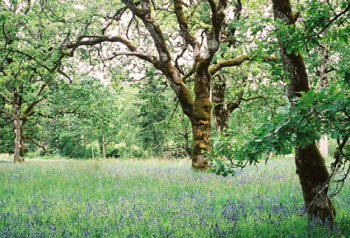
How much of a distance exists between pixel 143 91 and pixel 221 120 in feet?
17.7

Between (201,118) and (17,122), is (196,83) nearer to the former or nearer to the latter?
(201,118)

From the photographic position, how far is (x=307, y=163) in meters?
4.13

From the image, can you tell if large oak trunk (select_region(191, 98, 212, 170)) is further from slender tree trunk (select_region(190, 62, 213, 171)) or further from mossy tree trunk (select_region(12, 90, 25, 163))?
mossy tree trunk (select_region(12, 90, 25, 163))

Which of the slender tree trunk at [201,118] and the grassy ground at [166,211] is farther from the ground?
the slender tree trunk at [201,118]

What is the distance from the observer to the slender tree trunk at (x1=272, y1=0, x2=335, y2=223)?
4.10 meters

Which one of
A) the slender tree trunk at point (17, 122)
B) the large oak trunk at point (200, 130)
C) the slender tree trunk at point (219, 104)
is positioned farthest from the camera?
the slender tree trunk at point (17, 122)

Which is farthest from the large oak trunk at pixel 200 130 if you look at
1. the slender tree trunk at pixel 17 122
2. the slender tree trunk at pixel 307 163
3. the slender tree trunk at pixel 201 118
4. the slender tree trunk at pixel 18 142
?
the slender tree trunk at pixel 18 142

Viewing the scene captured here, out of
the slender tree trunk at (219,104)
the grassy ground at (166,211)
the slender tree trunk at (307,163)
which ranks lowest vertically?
the grassy ground at (166,211)

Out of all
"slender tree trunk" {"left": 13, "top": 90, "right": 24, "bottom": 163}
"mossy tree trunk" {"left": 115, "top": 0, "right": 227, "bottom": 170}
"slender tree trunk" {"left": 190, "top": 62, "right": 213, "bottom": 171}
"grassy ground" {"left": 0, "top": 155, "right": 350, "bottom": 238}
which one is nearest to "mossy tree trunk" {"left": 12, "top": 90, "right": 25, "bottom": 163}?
"slender tree trunk" {"left": 13, "top": 90, "right": 24, "bottom": 163}

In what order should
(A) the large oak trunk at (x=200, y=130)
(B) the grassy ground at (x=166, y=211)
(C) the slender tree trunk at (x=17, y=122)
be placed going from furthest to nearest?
(C) the slender tree trunk at (x=17, y=122), (A) the large oak trunk at (x=200, y=130), (B) the grassy ground at (x=166, y=211)

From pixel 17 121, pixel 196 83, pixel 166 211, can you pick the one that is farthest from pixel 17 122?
Answer: pixel 166 211

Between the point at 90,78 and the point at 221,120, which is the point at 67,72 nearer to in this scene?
the point at 90,78

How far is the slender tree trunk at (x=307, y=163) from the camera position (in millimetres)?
4098

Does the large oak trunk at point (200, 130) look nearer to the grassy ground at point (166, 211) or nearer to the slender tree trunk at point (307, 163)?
the grassy ground at point (166, 211)
